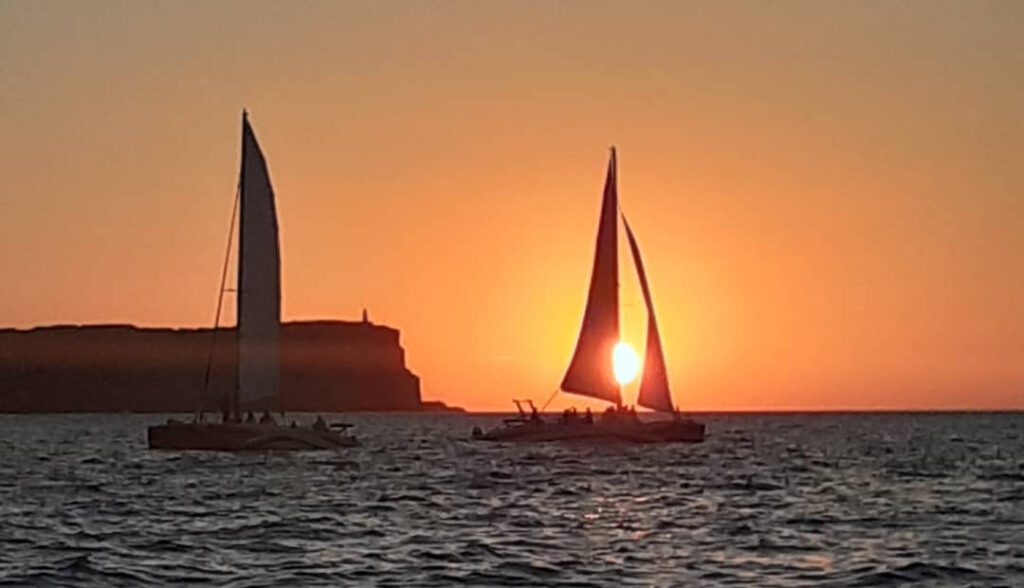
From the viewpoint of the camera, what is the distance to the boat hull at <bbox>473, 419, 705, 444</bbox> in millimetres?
82500

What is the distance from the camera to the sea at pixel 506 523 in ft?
107

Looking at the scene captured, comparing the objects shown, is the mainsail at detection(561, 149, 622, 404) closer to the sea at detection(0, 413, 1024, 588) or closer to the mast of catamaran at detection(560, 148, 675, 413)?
the mast of catamaran at detection(560, 148, 675, 413)

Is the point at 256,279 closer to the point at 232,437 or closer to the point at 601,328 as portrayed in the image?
the point at 232,437

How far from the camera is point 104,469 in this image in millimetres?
69375

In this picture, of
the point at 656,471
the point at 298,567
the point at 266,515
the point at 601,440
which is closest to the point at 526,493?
the point at 266,515

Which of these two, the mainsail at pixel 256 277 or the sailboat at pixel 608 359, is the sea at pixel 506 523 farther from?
the sailboat at pixel 608 359

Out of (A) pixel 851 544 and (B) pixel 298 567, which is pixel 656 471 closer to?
(A) pixel 851 544

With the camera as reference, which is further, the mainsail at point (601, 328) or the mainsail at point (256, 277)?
the mainsail at point (601, 328)

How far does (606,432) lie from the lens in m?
82.6

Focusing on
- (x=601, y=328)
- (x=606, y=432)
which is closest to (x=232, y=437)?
(x=606, y=432)

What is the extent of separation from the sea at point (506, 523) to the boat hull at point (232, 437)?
80cm

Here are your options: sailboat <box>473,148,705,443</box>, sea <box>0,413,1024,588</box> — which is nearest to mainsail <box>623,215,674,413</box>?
sailboat <box>473,148,705,443</box>

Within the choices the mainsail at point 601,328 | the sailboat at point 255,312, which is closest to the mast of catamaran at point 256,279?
the sailboat at point 255,312

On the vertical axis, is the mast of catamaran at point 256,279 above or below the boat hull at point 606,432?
above
